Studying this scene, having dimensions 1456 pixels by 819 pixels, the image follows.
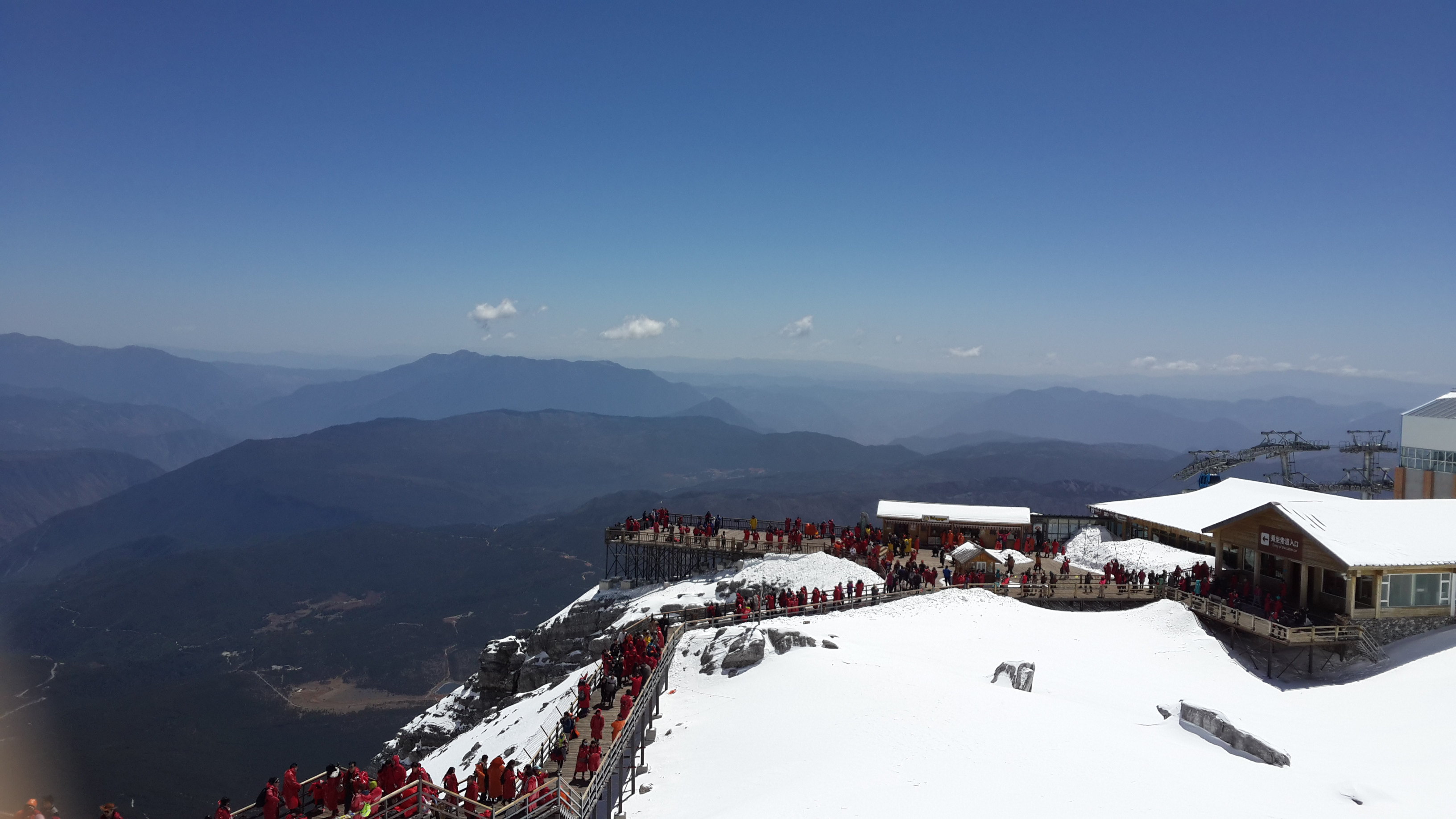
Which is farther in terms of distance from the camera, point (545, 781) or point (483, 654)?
point (483, 654)

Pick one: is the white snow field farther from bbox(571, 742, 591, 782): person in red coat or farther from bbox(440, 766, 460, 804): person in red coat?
bbox(440, 766, 460, 804): person in red coat

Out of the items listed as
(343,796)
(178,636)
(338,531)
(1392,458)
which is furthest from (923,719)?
(338,531)

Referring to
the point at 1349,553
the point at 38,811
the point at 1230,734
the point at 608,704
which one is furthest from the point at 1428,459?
the point at 38,811

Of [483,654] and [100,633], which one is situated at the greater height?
[483,654]

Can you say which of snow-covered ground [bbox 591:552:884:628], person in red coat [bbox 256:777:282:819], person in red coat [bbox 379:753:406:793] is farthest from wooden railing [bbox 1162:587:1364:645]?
person in red coat [bbox 256:777:282:819]

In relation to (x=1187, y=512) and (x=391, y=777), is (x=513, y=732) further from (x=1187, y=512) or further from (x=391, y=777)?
(x=1187, y=512)

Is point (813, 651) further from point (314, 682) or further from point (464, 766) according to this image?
point (314, 682)
